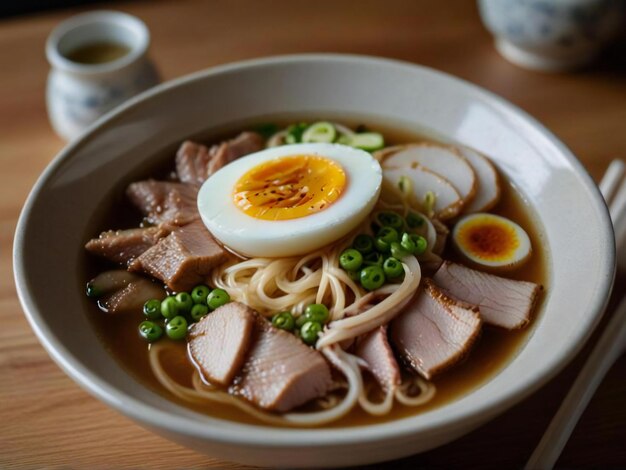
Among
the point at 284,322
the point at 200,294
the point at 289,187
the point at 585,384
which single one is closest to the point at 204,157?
the point at 289,187

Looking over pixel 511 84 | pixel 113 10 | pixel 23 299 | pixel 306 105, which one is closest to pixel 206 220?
pixel 23 299

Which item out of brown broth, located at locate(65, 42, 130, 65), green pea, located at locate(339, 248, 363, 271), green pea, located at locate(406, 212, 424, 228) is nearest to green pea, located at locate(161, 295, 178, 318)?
green pea, located at locate(339, 248, 363, 271)

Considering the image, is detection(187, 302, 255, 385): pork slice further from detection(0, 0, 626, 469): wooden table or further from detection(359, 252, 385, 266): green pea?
detection(359, 252, 385, 266): green pea

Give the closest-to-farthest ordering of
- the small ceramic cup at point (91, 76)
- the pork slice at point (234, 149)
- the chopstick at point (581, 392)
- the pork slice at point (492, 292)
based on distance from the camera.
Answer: the chopstick at point (581, 392) → the pork slice at point (492, 292) → the pork slice at point (234, 149) → the small ceramic cup at point (91, 76)

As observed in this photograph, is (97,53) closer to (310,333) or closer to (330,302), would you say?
(330,302)

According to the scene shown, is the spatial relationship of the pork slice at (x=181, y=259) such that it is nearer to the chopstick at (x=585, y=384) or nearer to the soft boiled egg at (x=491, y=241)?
the soft boiled egg at (x=491, y=241)

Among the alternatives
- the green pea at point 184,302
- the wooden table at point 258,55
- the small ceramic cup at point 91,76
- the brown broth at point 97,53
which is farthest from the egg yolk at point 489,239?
the brown broth at point 97,53
